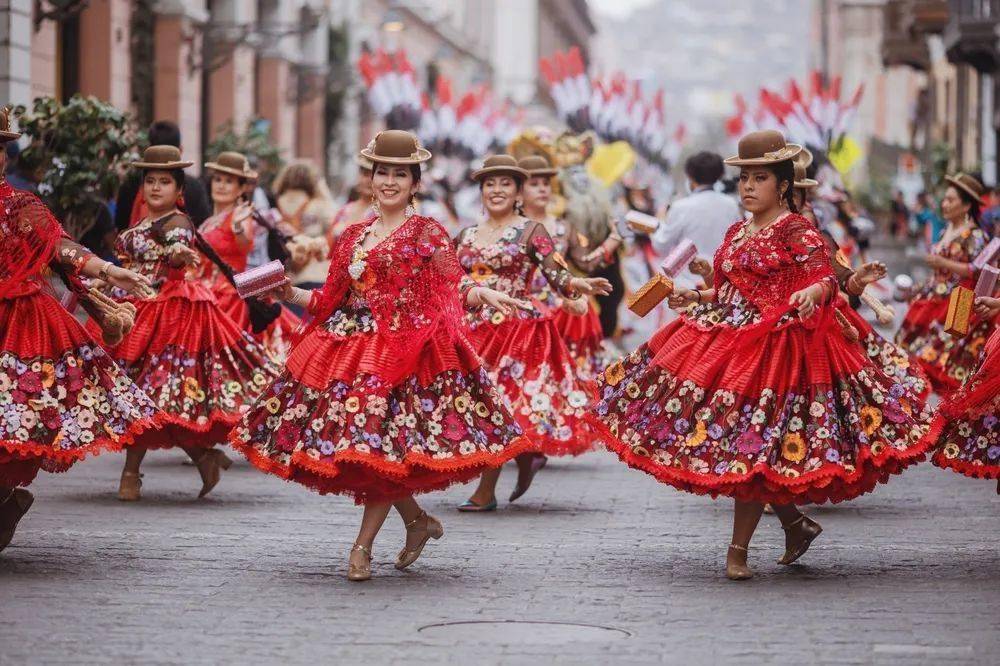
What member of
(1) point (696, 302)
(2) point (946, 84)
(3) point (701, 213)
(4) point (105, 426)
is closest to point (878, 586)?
(1) point (696, 302)

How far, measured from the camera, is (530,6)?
91.4m

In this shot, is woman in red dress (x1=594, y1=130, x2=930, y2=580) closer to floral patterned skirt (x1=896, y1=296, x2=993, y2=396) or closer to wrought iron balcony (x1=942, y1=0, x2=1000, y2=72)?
floral patterned skirt (x1=896, y1=296, x2=993, y2=396)

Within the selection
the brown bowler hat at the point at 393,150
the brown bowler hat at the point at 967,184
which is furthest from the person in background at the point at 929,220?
the brown bowler hat at the point at 393,150

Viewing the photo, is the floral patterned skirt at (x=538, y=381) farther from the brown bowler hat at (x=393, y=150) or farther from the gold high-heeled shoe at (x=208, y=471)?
the brown bowler hat at (x=393, y=150)

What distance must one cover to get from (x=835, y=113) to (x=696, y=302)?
1454 cm

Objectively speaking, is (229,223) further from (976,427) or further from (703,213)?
(976,427)

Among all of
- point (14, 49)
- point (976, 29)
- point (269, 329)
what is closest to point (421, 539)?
point (269, 329)

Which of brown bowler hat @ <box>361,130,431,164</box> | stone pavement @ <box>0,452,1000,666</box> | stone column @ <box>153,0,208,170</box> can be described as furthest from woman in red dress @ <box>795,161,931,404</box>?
stone column @ <box>153,0,208,170</box>

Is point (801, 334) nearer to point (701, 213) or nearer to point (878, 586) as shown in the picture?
point (878, 586)

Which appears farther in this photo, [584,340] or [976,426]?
[584,340]

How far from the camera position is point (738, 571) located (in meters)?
8.21

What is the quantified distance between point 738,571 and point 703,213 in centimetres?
597

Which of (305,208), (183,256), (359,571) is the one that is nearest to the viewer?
(359,571)

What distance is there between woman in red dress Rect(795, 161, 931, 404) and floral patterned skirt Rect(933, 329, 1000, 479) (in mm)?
173
